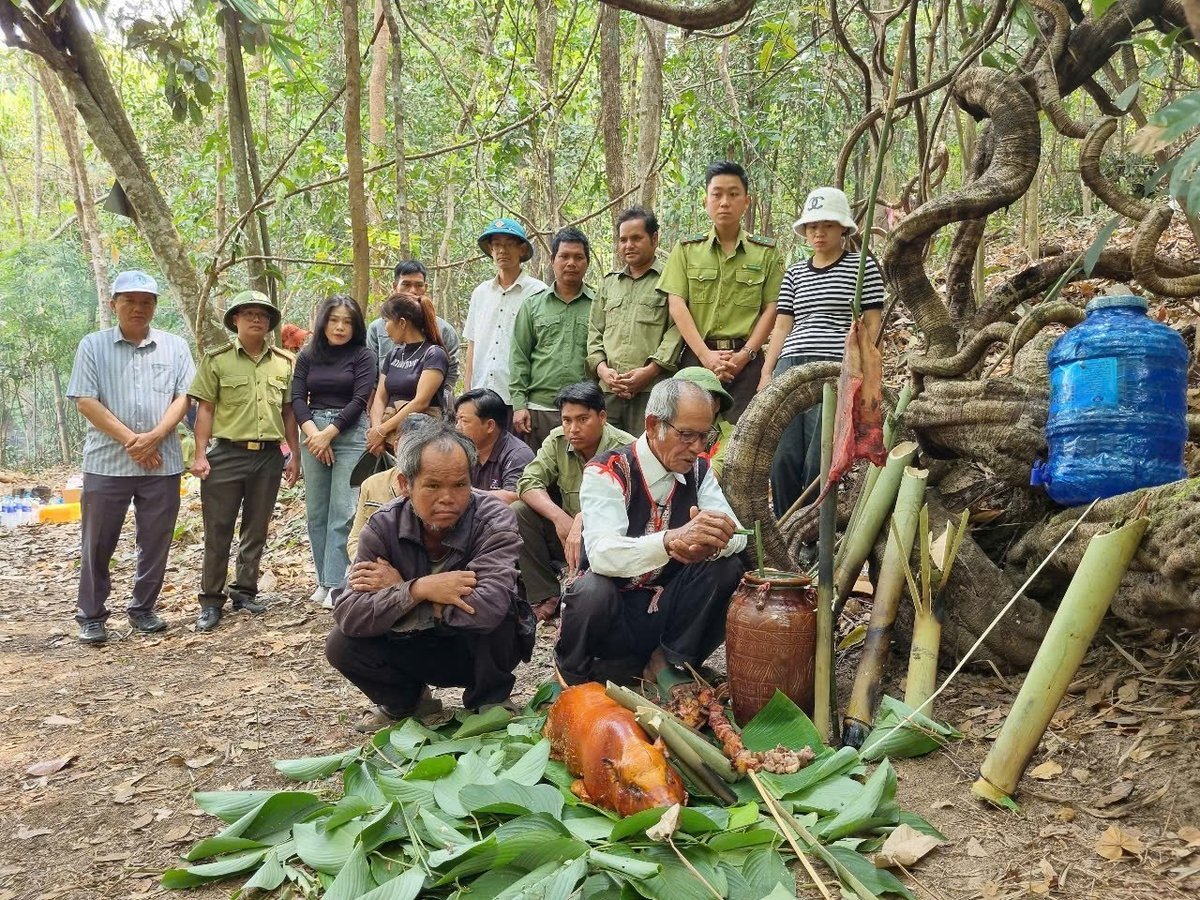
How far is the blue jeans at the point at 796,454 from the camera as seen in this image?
4.49 m

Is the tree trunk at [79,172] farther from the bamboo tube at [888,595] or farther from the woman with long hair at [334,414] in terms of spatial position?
the bamboo tube at [888,595]

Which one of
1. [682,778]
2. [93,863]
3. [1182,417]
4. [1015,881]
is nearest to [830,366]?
[1182,417]

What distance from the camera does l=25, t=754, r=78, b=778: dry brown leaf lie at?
356cm

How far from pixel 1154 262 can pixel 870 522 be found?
84.0 inches

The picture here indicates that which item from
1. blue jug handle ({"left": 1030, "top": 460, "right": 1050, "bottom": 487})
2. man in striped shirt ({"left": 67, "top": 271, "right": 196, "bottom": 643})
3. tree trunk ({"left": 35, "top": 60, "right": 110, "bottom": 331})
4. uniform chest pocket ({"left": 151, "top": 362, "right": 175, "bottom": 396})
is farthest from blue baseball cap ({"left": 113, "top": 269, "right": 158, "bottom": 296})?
tree trunk ({"left": 35, "top": 60, "right": 110, "bottom": 331})

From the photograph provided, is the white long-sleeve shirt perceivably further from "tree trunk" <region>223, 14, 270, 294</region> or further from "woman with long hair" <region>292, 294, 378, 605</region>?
"tree trunk" <region>223, 14, 270, 294</region>

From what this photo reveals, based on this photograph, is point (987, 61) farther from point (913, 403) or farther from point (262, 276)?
point (262, 276)

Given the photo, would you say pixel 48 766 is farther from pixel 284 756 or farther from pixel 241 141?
pixel 241 141

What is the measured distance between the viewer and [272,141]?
1465cm

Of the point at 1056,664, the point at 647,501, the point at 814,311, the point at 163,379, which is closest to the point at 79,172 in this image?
the point at 163,379

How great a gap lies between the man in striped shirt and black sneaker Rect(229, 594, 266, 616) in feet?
1.57

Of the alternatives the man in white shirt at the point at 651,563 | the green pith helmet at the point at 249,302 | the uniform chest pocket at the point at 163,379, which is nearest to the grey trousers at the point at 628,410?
the man in white shirt at the point at 651,563

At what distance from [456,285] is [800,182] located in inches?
268

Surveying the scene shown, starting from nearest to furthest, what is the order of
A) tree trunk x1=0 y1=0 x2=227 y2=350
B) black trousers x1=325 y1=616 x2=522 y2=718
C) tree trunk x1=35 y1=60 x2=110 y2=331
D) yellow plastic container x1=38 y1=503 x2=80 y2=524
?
black trousers x1=325 y1=616 x2=522 y2=718
tree trunk x1=0 y1=0 x2=227 y2=350
yellow plastic container x1=38 y1=503 x2=80 y2=524
tree trunk x1=35 y1=60 x2=110 y2=331
